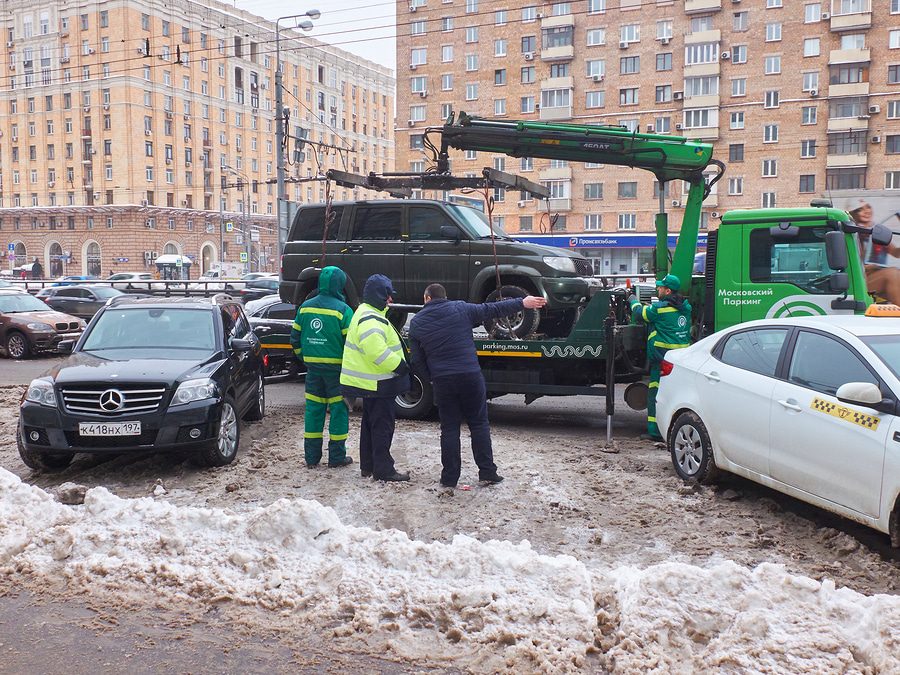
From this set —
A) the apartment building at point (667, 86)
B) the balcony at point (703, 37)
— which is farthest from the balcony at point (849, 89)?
the balcony at point (703, 37)

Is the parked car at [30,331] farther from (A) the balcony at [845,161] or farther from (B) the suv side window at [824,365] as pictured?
(A) the balcony at [845,161]

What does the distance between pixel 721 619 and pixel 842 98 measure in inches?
Result: 2258

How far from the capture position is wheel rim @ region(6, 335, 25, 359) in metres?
19.4

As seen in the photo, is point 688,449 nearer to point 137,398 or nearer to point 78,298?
point 137,398

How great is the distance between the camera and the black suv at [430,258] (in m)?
10.5

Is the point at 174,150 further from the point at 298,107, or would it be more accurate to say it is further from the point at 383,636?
the point at 383,636

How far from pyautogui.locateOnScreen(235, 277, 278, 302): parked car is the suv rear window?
44.7 feet

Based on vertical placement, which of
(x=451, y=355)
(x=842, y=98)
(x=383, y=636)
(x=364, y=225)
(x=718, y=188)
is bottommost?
(x=383, y=636)

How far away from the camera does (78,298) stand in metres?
30.5

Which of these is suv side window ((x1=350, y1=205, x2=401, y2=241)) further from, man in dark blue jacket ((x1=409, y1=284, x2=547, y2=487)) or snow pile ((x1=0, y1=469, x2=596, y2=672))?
snow pile ((x1=0, y1=469, x2=596, y2=672))

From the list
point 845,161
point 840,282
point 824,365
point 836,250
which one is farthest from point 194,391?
point 845,161

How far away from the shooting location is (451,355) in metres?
7.13

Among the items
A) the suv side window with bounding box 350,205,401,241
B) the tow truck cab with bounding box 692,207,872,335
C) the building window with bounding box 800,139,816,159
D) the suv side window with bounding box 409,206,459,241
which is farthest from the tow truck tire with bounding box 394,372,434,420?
the building window with bounding box 800,139,816,159

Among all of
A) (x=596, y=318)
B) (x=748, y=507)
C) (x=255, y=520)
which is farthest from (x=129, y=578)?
(x=596, y=318)
